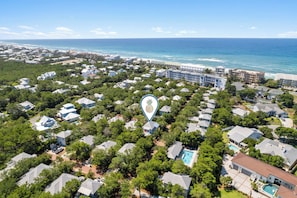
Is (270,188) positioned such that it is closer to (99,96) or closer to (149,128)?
(149,128)

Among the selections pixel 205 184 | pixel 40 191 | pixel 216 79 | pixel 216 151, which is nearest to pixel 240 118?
pixel 216 151

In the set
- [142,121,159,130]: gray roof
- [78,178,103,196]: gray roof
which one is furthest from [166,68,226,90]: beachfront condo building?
[78,178,103,196]: gray roof

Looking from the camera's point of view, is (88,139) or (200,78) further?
(200,78)

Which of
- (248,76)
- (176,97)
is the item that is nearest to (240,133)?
(176,97)

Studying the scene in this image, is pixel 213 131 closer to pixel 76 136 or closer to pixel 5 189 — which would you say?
pixel 76 136

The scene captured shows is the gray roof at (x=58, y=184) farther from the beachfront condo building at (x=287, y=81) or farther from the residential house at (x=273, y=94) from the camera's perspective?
the beachfront condo building at (x=287, y=81)

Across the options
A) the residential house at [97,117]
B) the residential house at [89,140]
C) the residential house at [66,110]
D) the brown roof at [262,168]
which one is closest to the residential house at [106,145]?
the residential house at [89,140]
